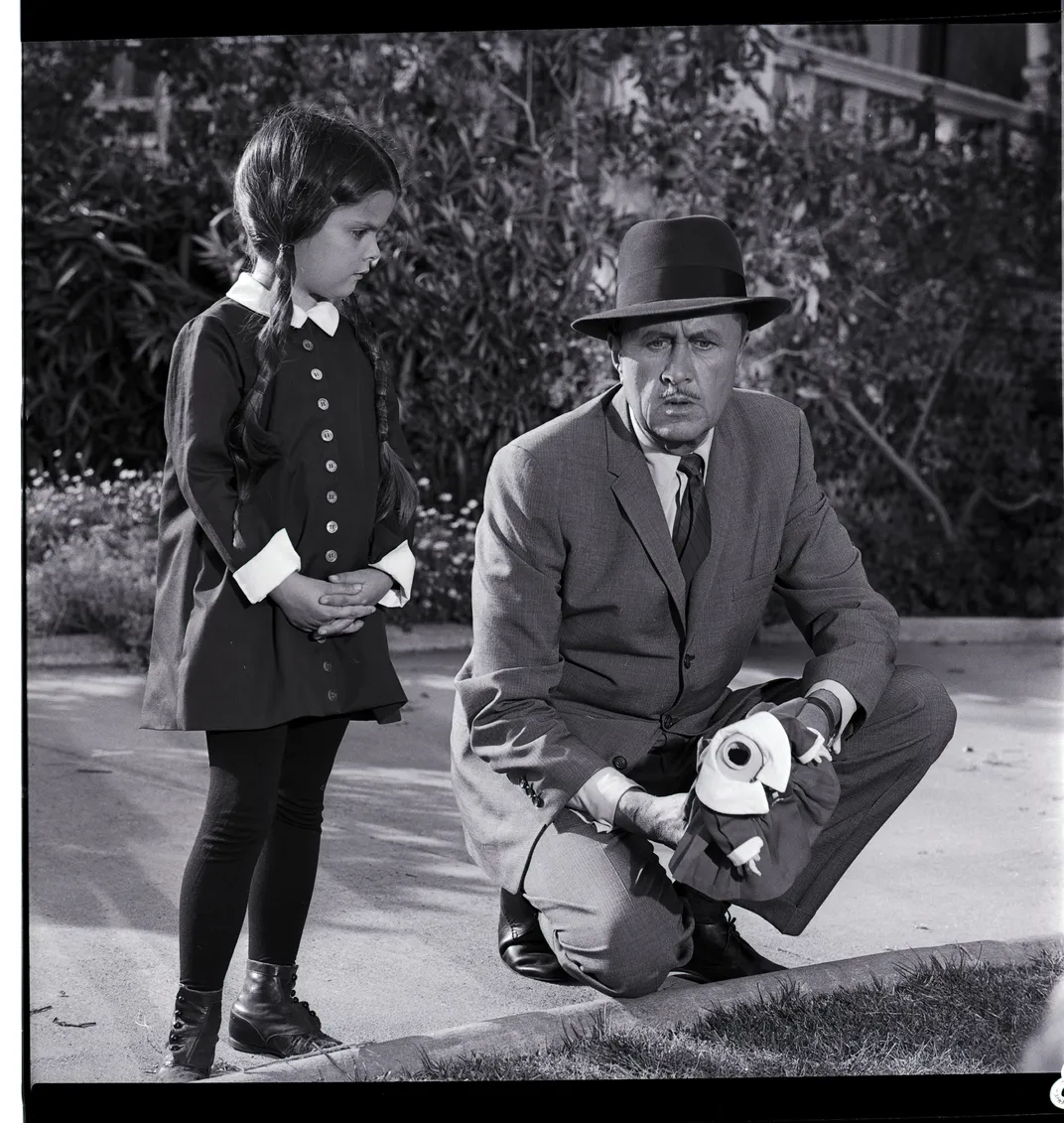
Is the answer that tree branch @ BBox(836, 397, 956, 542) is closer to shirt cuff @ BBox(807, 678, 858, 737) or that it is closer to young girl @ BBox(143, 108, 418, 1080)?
shirt cuff @ BBox(807, 678, 858, 737)

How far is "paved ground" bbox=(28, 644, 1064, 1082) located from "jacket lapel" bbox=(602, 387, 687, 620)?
0.82m

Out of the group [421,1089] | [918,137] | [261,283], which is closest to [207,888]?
[421,1089]

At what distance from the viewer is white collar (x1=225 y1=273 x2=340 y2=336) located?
256 cm

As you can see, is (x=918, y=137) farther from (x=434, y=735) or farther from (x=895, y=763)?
(x=895, y=763)

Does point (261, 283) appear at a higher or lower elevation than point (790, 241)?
lower

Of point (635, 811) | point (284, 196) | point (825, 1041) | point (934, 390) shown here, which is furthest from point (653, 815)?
point (934, 390)

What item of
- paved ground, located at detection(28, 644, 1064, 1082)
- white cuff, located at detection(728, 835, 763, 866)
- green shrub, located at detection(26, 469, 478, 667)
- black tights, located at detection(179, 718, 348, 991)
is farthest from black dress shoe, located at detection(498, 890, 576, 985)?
green shrub, located at detection(26, 469, 478, 667)

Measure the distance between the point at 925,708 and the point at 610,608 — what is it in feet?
2.00

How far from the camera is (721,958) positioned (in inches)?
112

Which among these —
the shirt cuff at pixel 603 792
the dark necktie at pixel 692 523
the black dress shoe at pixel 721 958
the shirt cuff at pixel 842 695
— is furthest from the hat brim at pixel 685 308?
the black dress shoe at pixel 721 958

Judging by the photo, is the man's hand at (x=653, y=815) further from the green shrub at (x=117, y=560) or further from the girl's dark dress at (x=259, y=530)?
the green shrub at (x=117, y=560)

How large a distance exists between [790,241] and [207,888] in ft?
18.1

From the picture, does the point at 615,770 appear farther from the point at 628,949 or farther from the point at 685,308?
the point at 685,308

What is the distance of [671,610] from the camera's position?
2.75 meters
